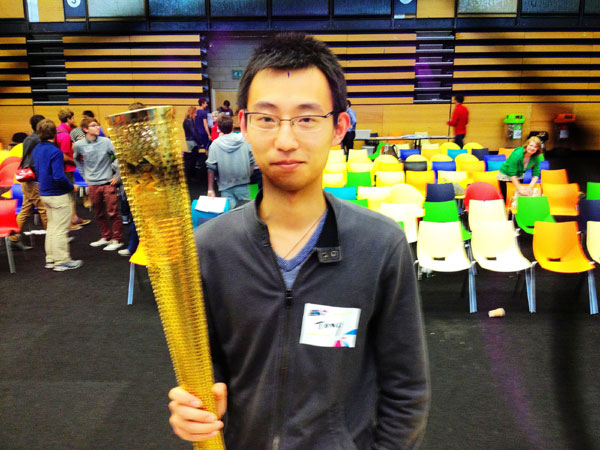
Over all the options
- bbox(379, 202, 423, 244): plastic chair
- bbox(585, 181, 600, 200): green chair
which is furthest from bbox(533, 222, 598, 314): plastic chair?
bbox(585, 181, 600, 200): green chair

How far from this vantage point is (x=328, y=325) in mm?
1007

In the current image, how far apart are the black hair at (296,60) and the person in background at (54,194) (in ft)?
16.4

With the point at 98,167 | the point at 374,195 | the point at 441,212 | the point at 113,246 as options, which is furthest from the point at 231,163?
the point at 113,246

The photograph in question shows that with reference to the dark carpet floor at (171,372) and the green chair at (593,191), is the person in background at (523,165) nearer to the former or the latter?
the green chair at (593,191)

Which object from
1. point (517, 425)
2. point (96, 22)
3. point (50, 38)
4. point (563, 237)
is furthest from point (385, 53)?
point (517, 425)

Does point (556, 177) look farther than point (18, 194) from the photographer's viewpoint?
Yes

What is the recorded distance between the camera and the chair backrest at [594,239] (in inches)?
188

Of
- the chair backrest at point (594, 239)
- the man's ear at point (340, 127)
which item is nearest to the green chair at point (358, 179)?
the chair backrest at point (594, 239)

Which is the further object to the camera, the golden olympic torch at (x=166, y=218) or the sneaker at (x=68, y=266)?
the sneaker at (x=68, y=266)

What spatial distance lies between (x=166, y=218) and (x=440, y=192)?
5576 millimetres

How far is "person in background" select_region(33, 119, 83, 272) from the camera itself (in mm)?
5418

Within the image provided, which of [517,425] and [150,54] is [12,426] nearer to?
[517,425]

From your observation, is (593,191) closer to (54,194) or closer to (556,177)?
(556,177)

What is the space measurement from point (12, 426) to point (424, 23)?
1356 cm
